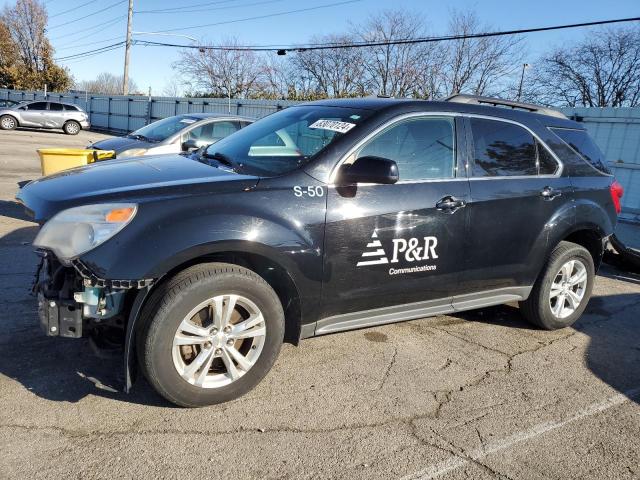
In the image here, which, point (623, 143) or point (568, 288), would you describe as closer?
point (568, 288)

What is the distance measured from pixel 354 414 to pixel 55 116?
94.0 feet

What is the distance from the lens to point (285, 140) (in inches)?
155

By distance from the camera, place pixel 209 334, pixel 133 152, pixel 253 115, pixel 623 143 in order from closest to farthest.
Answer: pixel 209 334, pixel 133 152, pixel 623 143, pixel 253 115

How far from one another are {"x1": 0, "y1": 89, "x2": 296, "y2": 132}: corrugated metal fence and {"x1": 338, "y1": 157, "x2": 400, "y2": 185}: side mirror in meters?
18.4

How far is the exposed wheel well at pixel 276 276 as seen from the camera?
317cm

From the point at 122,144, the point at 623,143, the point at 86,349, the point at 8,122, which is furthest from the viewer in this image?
the point at 8,122

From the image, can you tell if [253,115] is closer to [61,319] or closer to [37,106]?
[37,106]

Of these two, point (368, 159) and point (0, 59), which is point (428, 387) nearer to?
point (368, 159)

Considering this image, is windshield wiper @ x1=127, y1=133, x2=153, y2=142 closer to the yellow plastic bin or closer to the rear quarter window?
the yellow plastic bin

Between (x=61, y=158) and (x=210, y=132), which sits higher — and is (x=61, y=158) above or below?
below

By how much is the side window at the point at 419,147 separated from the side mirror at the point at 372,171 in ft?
0.74

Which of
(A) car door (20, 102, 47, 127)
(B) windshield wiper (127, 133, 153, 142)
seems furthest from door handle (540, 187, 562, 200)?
(A) car door (20, 102, 47, 127)

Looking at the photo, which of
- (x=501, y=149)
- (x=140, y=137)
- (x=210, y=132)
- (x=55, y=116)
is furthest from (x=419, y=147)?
(x=55, y=116)

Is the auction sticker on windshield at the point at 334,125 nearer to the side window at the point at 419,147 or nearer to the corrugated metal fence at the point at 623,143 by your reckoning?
the side window at the point at 419,147
